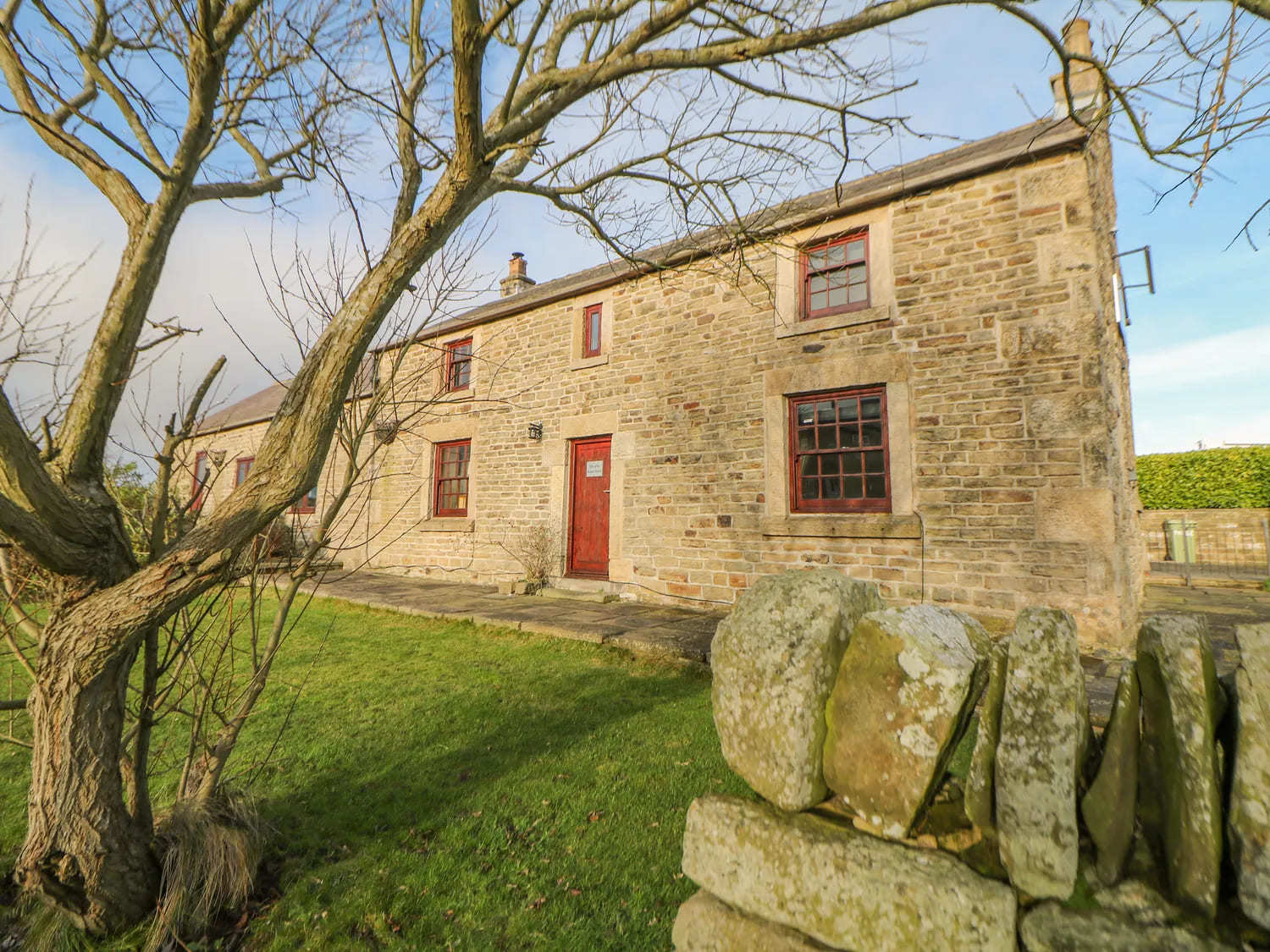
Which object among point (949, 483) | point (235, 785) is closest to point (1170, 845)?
point (235, 785)

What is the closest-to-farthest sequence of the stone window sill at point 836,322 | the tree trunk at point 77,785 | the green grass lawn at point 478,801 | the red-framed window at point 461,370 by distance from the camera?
the tree trunk at point 77,785
the green grass lawn at point 478,801
the stone window sill at point 836,322
the red-framed window at point 461,370

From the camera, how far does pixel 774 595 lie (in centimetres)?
154

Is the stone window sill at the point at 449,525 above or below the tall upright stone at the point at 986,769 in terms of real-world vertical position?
above

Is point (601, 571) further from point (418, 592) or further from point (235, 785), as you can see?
point (235, 785)

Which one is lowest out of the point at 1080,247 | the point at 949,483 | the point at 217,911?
the point at 217,911

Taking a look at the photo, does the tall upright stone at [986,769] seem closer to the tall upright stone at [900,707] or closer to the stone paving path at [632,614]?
the tall upright stone at [900,707]

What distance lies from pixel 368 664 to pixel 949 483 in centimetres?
610

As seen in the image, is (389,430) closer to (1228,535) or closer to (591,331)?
(591,331)

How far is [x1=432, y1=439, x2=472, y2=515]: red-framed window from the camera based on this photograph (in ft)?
37.2

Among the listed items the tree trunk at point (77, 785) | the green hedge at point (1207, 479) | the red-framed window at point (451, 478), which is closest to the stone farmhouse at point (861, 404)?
the red-framed window at point (451, 478)

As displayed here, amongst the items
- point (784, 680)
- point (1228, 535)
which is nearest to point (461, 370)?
point (784, 680)

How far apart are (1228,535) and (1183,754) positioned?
15.0 meters

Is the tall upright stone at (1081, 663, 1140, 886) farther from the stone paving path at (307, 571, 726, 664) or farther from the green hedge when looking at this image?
the green hedge

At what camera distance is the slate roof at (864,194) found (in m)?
5.43
